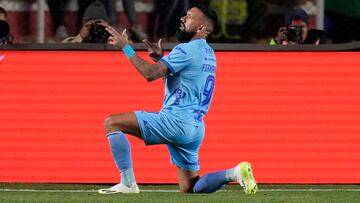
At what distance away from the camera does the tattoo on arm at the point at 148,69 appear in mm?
11086

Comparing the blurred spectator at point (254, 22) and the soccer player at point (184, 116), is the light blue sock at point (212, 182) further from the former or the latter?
the blurred spectator at point (254, 22)

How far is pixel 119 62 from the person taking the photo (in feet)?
46.9

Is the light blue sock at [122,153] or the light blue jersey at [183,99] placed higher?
the light blue jersey at [183,99]

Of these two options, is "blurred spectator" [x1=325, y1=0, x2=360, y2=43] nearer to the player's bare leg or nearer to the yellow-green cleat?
the player's bare leg

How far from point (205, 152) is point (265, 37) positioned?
416 centimetres

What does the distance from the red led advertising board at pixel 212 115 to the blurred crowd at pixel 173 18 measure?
805 millimetres

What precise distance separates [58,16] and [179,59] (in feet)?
18.8

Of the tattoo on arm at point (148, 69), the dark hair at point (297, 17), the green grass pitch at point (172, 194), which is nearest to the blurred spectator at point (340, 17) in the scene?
the dark hair at point (297, 17)

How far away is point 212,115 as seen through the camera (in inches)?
559

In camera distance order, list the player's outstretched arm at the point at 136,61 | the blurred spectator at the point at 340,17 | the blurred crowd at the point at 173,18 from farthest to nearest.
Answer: the blurred spectator at the point at 340,17 < the blurred crowd at the point at 173,18 < the player's outstretched arm at the point at 136,61

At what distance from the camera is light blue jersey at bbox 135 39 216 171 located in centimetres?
1141

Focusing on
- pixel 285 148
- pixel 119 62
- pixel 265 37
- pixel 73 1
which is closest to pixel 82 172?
pixel 119 62

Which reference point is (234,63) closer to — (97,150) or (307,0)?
(97,150)

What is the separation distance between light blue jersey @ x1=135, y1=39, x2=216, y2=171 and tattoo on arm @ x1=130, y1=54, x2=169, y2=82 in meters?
0.12
